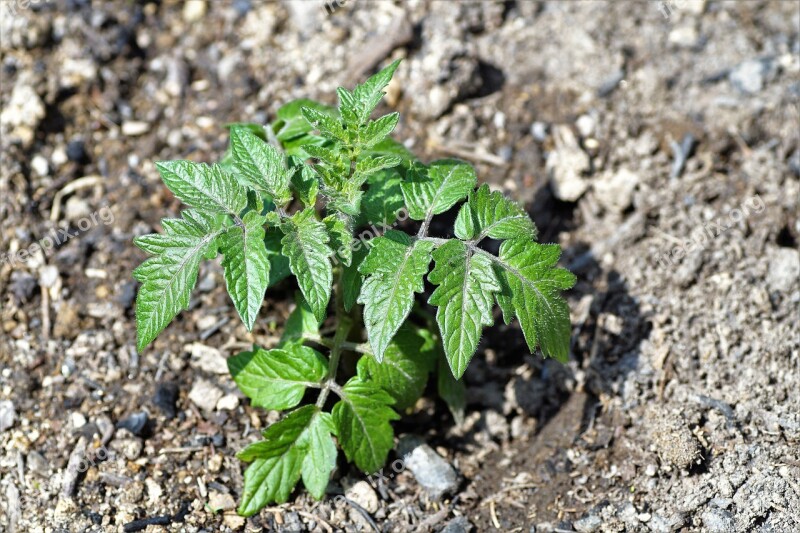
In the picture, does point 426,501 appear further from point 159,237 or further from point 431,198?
point 159,237

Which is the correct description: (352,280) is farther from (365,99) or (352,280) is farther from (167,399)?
(167,399)

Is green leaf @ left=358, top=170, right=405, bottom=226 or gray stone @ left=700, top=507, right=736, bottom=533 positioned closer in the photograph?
gray stone @ left=700, top=507, right=736, bottom=533

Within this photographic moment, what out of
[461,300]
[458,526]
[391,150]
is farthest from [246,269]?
[458,526]

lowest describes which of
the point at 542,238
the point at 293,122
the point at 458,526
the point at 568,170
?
the point at 458,526

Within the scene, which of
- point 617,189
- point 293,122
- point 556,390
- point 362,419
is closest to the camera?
point 362,419

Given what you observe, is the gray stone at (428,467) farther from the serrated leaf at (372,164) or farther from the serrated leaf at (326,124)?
the serrated leaf at (326,124)

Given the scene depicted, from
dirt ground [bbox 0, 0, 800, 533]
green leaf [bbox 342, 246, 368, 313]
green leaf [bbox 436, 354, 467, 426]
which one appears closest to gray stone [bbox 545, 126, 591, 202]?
dirt ground [bbox 0, 0, 800, 533]

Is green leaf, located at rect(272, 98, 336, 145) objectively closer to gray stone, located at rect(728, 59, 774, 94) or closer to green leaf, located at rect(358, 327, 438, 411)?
green leaf, located at rect(358, 327, 438, 411)

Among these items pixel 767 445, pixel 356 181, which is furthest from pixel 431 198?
pixel 767 445
